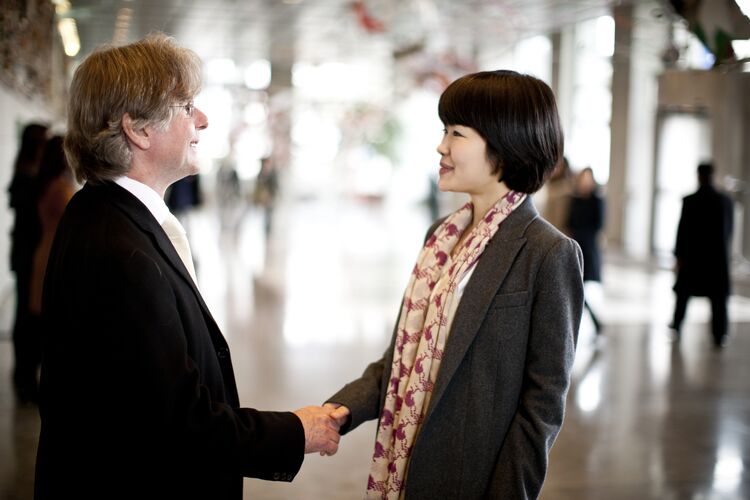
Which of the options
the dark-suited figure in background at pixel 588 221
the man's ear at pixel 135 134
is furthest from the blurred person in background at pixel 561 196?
the man's ear at pixel 135 134

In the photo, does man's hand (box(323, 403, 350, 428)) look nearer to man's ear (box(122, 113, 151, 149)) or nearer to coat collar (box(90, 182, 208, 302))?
coat collar (box(90, 182, 208, 302))

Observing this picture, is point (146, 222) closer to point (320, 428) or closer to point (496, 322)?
point (320, 428)

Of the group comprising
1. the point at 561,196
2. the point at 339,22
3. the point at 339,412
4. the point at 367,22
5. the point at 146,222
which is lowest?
the point at 339,412

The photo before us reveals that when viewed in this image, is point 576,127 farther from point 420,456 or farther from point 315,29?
point 420,456

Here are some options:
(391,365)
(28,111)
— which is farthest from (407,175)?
(391,365)

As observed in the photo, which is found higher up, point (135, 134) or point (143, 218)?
point (135, 134)

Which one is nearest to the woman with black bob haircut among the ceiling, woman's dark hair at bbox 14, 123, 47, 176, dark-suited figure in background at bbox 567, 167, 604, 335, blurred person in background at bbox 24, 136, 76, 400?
blurred person in background at bbox 24, 136, 76, 400

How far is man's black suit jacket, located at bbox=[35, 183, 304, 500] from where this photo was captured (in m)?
1.48

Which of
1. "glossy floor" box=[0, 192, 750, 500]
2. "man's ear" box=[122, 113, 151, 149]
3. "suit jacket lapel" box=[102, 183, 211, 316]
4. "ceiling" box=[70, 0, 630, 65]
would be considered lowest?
"glossy floor" box=[0, 192, 750, 500]

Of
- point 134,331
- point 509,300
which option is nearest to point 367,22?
point 509,300

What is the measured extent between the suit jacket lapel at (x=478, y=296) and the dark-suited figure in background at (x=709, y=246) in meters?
6.36

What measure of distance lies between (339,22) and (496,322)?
53.6 ft

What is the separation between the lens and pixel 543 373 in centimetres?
185

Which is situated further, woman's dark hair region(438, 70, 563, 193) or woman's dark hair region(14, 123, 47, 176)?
woman's dark hair region(14, 123, 47, 176)
